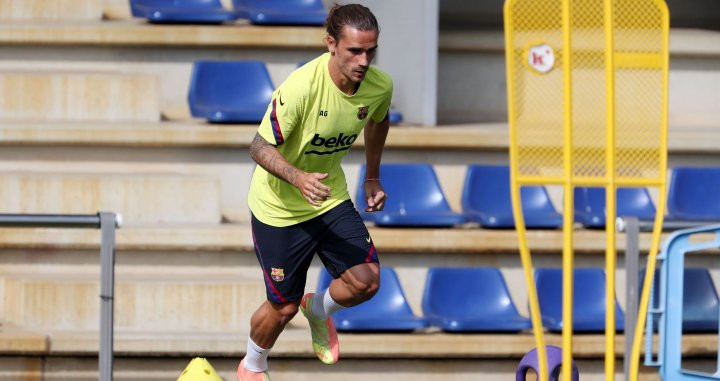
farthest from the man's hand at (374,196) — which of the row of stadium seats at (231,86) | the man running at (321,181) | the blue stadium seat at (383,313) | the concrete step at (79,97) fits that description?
the concrete step at (79,97)

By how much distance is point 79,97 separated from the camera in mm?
8320

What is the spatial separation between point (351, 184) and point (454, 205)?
2.01 ft

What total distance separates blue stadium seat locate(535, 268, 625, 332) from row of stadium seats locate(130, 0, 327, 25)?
2326 millimetres

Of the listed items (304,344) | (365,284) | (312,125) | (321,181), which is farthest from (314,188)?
(304,344)

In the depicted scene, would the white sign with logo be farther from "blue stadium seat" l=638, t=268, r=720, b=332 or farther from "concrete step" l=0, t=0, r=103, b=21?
"concrete step" l=0, t=0, r=103, b=21

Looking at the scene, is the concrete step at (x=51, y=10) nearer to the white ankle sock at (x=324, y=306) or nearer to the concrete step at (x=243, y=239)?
the concrete step at (x=243, y=239)

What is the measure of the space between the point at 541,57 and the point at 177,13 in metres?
3.11

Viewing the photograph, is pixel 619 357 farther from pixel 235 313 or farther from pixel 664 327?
pixel 235 313

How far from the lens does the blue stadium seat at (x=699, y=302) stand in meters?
7.59

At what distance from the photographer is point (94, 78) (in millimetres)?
8266

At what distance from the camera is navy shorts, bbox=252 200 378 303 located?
534 centimetres

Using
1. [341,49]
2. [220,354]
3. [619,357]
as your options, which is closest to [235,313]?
[220,354]

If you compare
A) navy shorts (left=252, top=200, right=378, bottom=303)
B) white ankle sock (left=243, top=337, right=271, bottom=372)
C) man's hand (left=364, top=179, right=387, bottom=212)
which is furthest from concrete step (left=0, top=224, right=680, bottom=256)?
man's hand (left=364, top=179, right=387, bottom=212)

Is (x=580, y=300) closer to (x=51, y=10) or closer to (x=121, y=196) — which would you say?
(x=121, y=196)
